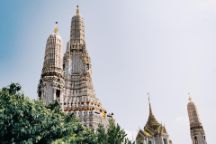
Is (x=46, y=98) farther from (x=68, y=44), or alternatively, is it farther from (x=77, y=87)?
(x=68, y=44)

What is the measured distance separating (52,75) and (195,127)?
126ft

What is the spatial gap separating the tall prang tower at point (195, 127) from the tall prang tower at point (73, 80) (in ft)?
75.8

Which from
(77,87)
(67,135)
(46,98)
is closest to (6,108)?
(67,135)

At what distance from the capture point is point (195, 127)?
249ft

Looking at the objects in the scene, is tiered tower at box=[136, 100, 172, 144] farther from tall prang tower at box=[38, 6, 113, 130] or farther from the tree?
the tree

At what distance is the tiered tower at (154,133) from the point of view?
226 ft

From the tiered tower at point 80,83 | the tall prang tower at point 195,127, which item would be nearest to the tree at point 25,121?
the tiered tower at point 80,83

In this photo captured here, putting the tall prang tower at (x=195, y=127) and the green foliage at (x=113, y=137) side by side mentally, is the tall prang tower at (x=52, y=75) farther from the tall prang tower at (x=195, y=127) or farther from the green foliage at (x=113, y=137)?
the tall prang tower at (x=195, y=127)

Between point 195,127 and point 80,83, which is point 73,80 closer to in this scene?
point 80,83

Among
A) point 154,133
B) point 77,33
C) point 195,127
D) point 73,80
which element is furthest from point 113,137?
point 195,127

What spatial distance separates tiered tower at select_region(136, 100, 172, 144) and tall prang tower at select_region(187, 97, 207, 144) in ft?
26.2

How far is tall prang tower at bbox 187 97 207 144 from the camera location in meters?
75.5

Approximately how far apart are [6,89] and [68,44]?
45185 millimetres

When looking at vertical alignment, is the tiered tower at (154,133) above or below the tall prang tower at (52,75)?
below
